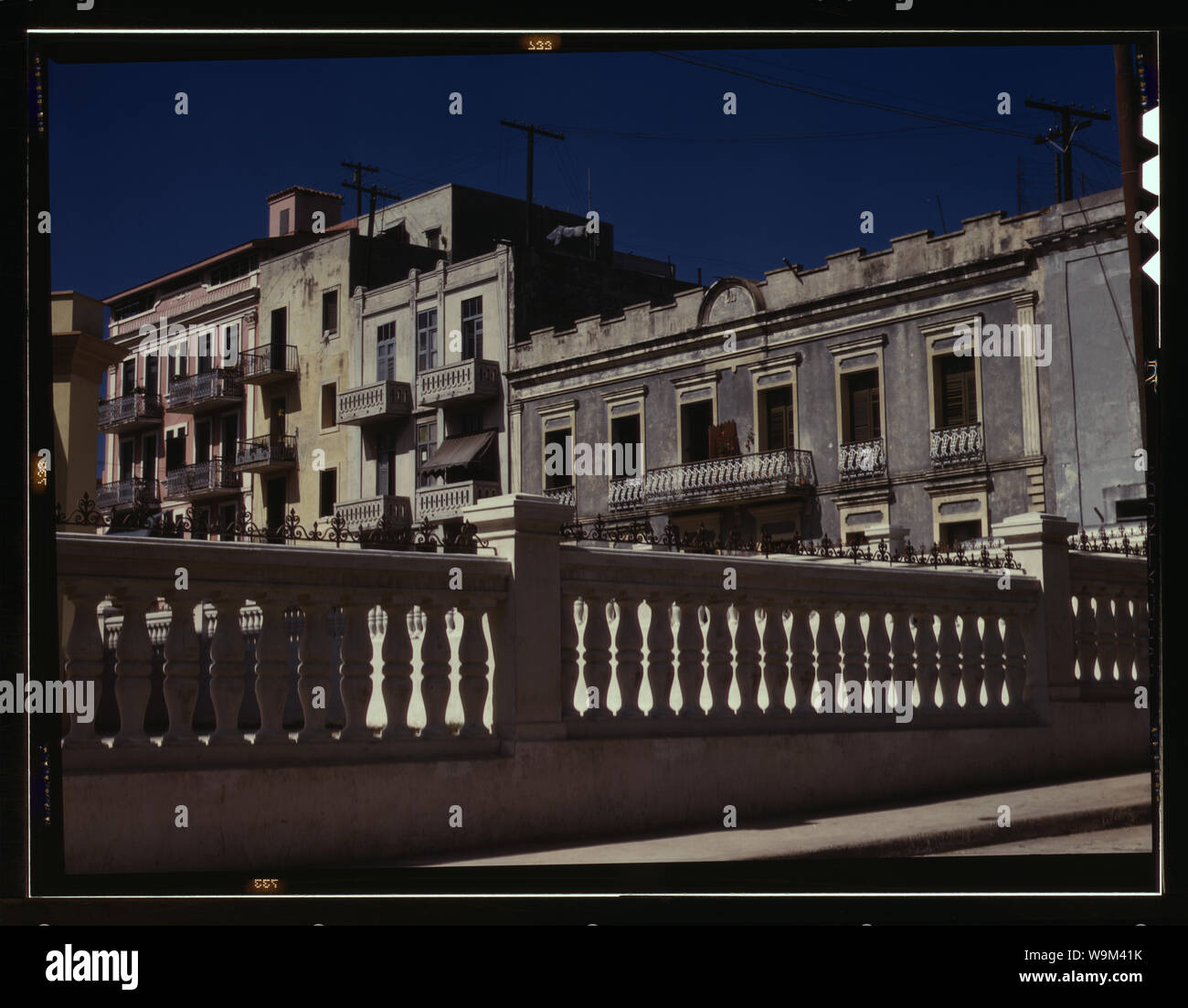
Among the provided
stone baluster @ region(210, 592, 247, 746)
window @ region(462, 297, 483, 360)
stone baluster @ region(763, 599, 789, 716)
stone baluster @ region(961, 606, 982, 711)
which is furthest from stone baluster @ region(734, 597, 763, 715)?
stone baluster @ region(210, 592, 247, 746)

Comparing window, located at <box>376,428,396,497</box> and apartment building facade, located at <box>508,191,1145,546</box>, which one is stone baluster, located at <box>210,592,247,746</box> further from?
apartment building facade, located at <box>508,191,1145,546</box>

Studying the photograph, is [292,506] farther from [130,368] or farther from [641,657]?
[641,657]

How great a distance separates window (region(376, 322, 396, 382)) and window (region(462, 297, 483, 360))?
65cm

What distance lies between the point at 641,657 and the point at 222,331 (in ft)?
9.78

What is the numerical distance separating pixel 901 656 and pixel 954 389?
40.7 feet

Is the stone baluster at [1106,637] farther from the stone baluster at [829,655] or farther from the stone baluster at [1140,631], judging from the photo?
the stone baluster at [829,655]

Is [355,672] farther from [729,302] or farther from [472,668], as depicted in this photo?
[729,302]

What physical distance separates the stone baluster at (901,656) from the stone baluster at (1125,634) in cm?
239

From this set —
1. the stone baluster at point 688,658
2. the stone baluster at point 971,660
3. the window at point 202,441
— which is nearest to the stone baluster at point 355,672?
the window at point 202,441

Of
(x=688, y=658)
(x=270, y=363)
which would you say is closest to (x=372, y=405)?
(x=270, y=363)

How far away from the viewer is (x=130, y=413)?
22.4 feet

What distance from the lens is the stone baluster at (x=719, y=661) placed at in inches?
321

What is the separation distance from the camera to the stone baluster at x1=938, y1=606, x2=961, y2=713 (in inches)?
376
